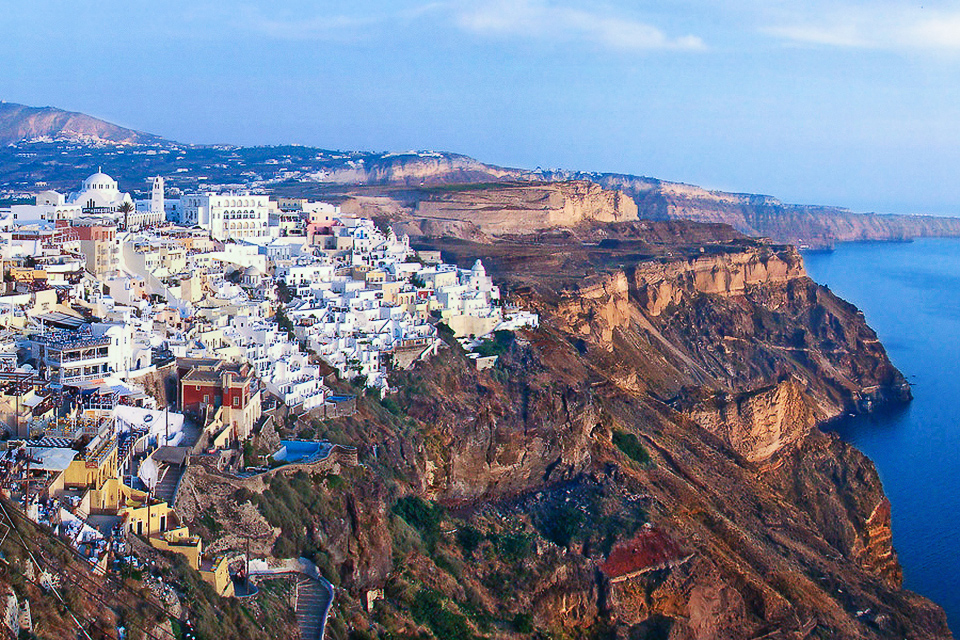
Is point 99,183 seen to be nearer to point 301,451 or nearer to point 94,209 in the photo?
point 94,209

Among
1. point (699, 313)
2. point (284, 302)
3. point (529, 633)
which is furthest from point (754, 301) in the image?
point (529, 633)

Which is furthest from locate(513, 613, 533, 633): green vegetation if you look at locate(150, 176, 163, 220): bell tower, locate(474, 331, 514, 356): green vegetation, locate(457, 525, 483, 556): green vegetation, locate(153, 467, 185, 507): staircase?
locate(150, 176, 163, 220): bell tower

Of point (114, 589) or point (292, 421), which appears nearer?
point (114, 589)

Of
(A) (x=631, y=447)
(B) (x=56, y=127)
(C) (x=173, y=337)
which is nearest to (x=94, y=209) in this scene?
(C) (x=173, y=337)

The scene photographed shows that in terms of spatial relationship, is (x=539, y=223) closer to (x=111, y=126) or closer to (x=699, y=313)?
(x=699, y=313)

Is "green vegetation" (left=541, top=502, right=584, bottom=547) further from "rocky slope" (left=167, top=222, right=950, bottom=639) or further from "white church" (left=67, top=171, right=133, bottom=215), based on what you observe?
"white church" (left=67, top=171, right=133, bottom=215)

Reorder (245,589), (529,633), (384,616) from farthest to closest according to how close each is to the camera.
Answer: (529,633)
(384,616)
(245,589)

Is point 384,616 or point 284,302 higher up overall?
point 284,302
